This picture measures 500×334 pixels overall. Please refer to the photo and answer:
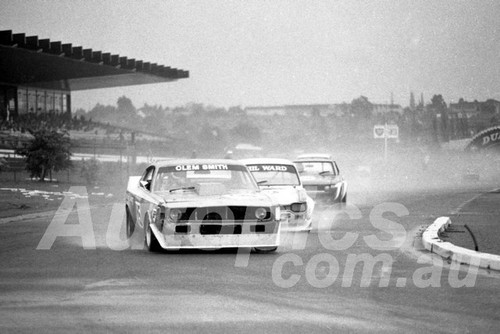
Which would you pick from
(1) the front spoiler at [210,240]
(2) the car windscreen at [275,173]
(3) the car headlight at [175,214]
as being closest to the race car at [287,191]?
(2) the car windscreen at [275,173]

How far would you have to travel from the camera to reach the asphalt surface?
681 cm

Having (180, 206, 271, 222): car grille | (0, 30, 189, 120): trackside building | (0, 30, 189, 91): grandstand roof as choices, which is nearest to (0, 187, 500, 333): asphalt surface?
(180, 206, 271, 222): car grille

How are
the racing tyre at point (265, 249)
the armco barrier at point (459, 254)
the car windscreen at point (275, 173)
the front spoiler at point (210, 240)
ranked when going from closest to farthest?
the armco barrier at point (459, 254) → the front spoiler at point (210, 240) → the racing tyre at point (265, 249) → the car windscreen at point (275, 173)

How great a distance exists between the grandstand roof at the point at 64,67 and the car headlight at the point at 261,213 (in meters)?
40.1

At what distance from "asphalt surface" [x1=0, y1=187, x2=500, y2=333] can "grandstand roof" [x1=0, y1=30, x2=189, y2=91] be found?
3950 cm

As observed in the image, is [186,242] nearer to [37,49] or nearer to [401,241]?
[401,241]

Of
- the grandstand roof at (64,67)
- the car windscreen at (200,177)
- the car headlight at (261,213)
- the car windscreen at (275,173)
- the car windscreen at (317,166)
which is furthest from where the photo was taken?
the grandstand roof at (64,67)

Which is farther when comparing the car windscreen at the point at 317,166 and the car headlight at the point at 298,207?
the car windscreen at the point at 317,166

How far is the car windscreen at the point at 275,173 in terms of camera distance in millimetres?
18141

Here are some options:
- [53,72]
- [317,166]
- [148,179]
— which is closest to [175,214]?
[148,179]

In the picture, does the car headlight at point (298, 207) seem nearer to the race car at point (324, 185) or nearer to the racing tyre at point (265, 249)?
the racing tyre at point (265, 249)

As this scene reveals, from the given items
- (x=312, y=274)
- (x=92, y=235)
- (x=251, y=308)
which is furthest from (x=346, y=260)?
(x=92, y=235)

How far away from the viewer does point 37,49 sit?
2055 inches

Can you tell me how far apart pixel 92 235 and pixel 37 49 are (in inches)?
1536
